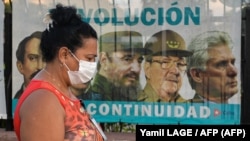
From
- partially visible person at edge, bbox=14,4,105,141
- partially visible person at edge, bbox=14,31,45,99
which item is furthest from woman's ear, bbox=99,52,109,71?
partially visible person at edge, bbox=14,4,105,141

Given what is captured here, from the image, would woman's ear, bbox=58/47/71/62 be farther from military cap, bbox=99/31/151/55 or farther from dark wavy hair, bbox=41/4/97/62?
military cap, bbox=99/31/151/55

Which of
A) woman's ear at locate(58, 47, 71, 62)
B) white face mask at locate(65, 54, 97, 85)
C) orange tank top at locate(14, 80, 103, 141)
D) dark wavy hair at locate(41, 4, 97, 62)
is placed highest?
dark wavy hair at locate(41, 4, 97, 62)

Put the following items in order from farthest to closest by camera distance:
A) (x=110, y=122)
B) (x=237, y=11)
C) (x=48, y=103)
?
(x=110, y=122)
(x=237, y=11)
(x=48, y=103)

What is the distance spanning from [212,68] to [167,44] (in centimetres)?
57

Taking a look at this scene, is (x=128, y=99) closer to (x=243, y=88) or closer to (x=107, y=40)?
(x=107, y=40)

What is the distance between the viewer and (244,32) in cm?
512

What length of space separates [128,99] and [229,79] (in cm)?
116

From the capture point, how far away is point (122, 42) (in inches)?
211

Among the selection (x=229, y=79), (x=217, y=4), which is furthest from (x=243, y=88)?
(x=217, y=4)

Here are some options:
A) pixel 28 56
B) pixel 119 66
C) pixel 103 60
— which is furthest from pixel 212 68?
pixel 28 56

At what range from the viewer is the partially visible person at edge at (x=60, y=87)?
1.77m

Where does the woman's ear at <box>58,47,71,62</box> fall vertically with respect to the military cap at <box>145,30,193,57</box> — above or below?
below

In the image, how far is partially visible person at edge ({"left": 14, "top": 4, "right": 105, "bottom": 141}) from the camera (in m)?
1.77

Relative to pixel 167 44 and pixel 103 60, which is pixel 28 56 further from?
pixel 167 44
